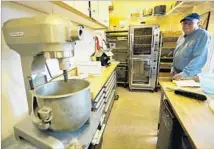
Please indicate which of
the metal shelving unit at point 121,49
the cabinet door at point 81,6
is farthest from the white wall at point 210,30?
the cabinet door at point 81,6

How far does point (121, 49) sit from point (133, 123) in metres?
2.30

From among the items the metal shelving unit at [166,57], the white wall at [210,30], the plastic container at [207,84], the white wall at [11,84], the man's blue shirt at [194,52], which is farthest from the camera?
the metal shelving unit at [166,57]

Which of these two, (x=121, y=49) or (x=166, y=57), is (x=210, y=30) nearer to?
(x=166, y=57)

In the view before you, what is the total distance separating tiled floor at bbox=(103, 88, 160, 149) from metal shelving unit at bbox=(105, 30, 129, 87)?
0.82 meters

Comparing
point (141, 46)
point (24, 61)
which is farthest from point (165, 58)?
point (24, 61)

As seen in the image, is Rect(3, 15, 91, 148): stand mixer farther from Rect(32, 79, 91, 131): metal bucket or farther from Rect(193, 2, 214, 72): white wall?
Rect(193, 2, 214, 72): white wall

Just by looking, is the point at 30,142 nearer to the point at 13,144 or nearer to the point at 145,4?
the point at 13,144

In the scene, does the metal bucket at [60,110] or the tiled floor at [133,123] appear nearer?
the metal bucket at [60,110]

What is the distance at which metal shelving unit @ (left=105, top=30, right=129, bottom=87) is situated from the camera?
3.96 meters

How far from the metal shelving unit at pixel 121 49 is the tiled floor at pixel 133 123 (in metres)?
0.82

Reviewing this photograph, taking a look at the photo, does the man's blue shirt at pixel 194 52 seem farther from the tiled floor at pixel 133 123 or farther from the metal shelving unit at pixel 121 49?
the metal shelving unit at pixel 121 49

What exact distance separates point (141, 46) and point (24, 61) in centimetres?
336

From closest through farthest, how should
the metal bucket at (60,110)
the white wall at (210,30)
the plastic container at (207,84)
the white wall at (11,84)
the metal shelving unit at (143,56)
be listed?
the metal bucket at (60,110)
the white wall at (11,84)
the plastic container at (207,84)
the white wall at (210,30)
the metal shelving unit at (143,56)

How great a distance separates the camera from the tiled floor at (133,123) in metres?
1.92
